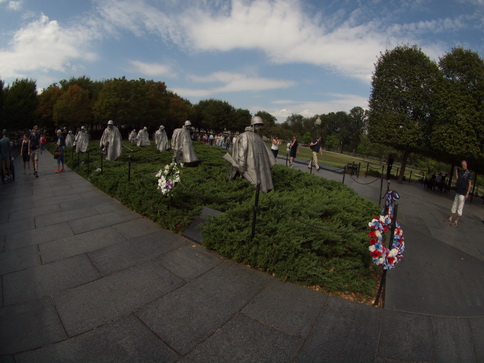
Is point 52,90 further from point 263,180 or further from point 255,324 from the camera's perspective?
point 255,324

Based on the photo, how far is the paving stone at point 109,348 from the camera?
7.50 ft

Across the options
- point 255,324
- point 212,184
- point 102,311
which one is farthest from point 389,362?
point 212,184

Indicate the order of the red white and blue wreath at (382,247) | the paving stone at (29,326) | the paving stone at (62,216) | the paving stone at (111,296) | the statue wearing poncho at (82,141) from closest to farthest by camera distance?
1. the paving stone at (29,326)
2. the paving stone at (111,296)
3. the red white and blue wreath at (382,247)
4. the paving stone at (62,216)
5. the statue wearing poncho at (82,141)

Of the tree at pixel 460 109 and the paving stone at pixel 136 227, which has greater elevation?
the tree at pixel 460 109

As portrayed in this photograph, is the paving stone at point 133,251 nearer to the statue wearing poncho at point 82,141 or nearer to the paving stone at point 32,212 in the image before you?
the paving stone at point 32,212

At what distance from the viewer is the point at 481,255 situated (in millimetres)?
5527

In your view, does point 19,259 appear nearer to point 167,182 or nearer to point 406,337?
point 167,182

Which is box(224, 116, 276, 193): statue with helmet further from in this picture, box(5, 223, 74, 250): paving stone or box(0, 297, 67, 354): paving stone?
box(0, 297, 67, 354): paving stone

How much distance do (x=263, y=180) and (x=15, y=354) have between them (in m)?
5.23

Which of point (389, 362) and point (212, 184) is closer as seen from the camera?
point (389, 362)

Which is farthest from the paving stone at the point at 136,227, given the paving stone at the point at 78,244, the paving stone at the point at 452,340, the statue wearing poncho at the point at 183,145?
the statue wearing poncho at the point at 183,145

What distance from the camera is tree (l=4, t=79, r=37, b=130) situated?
109 feet

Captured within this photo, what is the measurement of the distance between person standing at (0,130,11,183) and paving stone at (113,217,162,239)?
25.5 ft

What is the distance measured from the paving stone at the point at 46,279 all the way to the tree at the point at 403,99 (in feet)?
65.1
